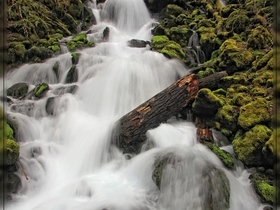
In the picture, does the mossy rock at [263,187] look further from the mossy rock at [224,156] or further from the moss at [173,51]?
the moss at [173,51]

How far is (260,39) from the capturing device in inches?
381

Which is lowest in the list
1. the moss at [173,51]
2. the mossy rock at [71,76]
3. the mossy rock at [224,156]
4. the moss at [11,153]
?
the mossy rock at [224,156]

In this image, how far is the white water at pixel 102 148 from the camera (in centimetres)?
512

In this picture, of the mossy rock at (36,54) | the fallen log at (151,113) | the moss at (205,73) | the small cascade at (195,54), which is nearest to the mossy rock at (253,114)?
the fallen log at (151,113)

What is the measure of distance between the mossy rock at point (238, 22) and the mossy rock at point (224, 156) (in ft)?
21.0

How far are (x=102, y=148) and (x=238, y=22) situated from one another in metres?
7.61

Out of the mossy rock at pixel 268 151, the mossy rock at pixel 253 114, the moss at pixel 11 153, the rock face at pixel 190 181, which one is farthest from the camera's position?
the mossy rock at pixel 253 114

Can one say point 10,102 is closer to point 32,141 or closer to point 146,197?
point 32,141

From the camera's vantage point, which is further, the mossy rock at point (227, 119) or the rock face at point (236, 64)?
the mossy rock at point (227, 119)

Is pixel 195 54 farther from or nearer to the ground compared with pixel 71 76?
farther from the ground

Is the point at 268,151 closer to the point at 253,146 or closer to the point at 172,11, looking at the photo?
the point at 253,146

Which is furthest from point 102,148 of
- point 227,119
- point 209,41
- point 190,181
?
point 209,41

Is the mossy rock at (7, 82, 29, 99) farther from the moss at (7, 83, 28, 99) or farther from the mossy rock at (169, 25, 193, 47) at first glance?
the mossy rock at (169, 25, 193, 47)

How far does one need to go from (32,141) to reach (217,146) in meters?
4.29
